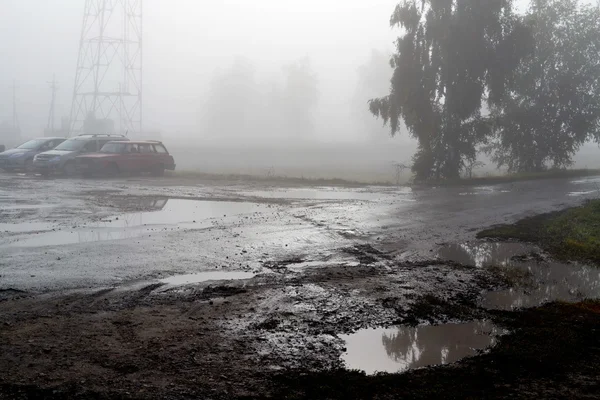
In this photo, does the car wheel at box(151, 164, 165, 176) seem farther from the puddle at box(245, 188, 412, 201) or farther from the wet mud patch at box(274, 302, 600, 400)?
the wet mud patch at box(274, 302, 600, 400)

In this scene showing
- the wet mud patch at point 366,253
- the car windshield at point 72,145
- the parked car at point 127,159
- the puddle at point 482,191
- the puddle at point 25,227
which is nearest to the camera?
Result: the wet mud patch at point 366,253

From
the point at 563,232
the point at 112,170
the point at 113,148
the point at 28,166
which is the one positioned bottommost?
the point at 563,232

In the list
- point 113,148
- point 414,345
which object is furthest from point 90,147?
point 414,345

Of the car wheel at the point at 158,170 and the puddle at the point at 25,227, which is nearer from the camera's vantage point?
the puddle at the point at 25,227

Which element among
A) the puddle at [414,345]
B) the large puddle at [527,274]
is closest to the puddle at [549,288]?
the large puddle at [527,274]

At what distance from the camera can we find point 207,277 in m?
8.22

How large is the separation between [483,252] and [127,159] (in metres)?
19.8

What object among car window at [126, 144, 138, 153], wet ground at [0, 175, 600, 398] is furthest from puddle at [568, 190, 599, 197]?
car window at [126, 144, 138, 153]

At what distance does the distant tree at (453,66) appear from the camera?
2616 cm

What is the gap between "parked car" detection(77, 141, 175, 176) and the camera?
84.6 feet

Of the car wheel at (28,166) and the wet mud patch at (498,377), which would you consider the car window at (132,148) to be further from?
the wet mud patch at (498,377)

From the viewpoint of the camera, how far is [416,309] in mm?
6918

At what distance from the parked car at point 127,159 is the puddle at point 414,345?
2203 centimetres

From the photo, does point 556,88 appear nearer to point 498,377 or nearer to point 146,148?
point 146,148
